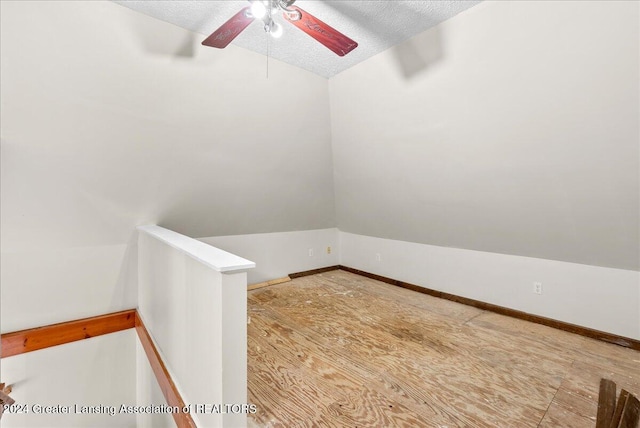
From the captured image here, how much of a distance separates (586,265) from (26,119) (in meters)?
4.48

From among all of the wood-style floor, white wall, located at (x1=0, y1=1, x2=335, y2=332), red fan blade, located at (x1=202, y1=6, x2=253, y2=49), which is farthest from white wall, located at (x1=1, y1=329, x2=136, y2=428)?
red fan blade, located at (x1=202, y1=6, x2=253, y2=49)

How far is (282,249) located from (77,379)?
242 cm

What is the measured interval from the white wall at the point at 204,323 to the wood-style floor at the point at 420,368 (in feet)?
1.22

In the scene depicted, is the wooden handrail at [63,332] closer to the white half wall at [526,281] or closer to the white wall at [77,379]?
the white wall at [77,379]

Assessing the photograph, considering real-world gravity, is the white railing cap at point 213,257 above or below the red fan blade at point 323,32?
below

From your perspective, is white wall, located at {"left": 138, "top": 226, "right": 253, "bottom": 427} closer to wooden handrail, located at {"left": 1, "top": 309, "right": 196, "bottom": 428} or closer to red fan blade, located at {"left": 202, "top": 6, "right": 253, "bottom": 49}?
wooden handrail, located at {"left": 1, "top": 309, "right": 196, "bottom": 428}

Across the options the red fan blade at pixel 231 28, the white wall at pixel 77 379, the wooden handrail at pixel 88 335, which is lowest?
the white wall at pixel 77 379

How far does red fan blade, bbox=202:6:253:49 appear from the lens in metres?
1.57

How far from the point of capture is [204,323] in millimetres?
1377

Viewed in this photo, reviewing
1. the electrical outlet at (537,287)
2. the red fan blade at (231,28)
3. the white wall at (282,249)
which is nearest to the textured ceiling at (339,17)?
the red fan blade at (231,28)

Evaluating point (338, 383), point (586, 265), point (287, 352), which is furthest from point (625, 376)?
point (287, 352)

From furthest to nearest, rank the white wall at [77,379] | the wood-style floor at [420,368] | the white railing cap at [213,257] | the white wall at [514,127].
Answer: the white wall at [77,379] < the white wall at [514,127] < the wood-style floor at [420,368] < the white railing cap at [213,257]

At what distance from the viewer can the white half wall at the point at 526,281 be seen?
2371mm

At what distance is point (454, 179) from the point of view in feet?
9.23
